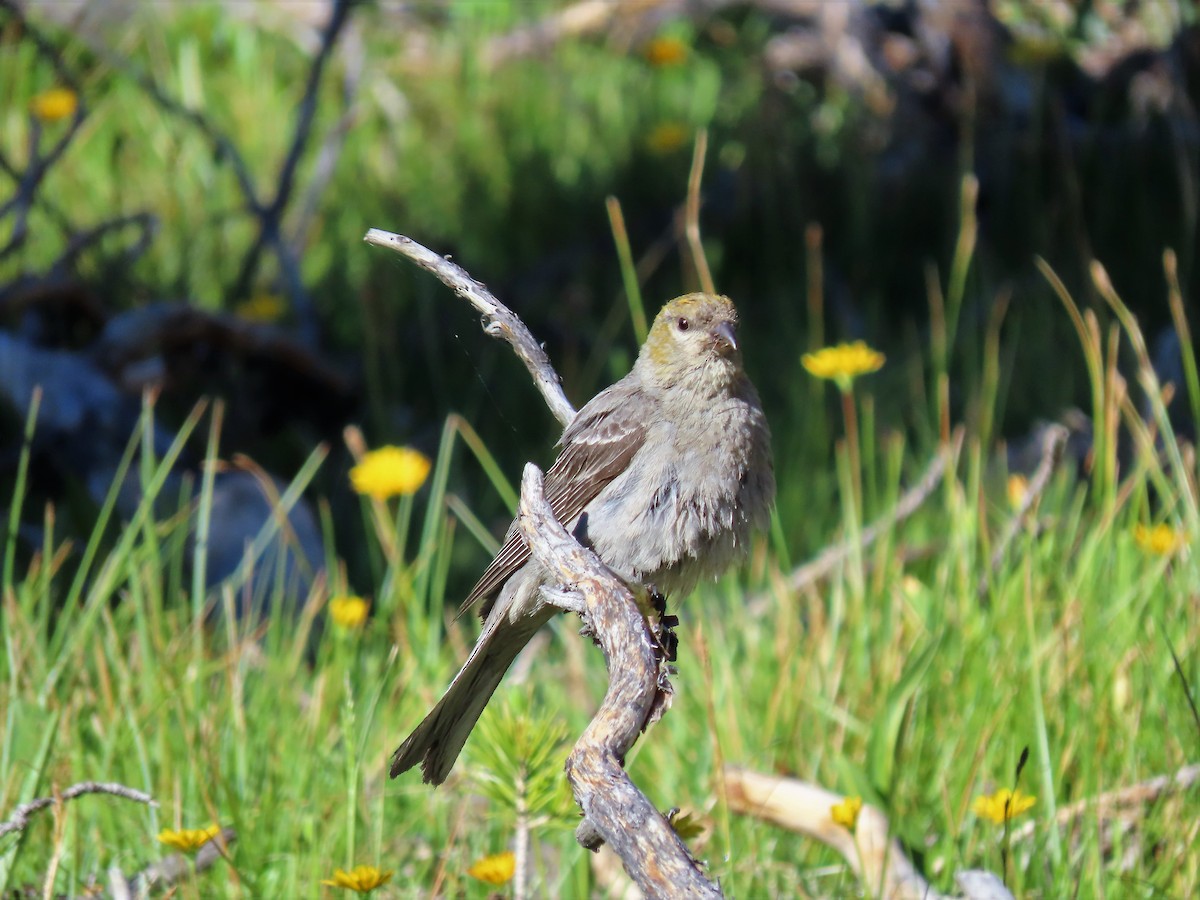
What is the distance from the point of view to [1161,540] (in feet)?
11.5

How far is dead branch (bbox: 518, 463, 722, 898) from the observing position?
154 centimetres

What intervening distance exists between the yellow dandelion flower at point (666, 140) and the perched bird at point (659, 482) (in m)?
3.76

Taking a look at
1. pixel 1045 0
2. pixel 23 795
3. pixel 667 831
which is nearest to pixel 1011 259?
pixel 1045 0

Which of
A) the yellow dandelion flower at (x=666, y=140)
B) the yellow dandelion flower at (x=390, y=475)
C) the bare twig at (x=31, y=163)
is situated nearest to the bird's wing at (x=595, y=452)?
the yellow dandelion flower at (x=390, y=475)

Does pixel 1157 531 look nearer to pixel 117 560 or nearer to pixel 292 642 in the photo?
pixel 292 642

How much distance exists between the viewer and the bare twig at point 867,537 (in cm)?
371

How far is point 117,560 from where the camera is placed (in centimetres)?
324

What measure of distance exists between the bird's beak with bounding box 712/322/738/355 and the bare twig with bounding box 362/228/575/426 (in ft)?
2.49

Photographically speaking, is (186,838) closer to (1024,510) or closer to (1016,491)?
(1024,510)

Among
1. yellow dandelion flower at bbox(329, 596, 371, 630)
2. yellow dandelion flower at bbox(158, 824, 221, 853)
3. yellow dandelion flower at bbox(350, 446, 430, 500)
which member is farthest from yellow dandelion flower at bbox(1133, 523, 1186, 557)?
yellow dandelion flower at bbox(158, 824, 221, 853)

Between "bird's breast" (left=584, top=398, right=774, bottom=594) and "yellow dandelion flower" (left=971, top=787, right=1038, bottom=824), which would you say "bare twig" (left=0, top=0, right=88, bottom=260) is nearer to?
"bird's breast" (left=584, top=398, right=774, bottom=594)

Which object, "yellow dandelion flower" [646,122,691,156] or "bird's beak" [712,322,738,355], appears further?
"yellow dandelion flower" [646,122,691,156]

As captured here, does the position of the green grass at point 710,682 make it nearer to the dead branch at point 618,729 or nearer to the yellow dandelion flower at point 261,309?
the yellow dandelion flower at point 261,309

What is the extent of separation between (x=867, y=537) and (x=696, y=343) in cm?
133
